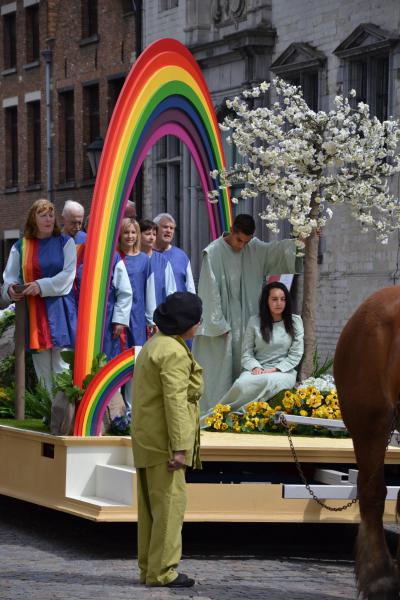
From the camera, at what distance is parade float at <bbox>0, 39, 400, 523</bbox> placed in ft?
28.4

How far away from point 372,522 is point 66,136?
29.4 meters

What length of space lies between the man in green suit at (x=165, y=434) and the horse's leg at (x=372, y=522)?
119cm

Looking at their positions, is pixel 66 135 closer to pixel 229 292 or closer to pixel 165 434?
pixel 229 292

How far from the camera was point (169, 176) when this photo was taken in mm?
29688

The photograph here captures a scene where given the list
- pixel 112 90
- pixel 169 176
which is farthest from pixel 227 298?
pixel 112 90

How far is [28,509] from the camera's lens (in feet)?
35.3

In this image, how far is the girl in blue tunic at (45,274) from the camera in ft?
35.5

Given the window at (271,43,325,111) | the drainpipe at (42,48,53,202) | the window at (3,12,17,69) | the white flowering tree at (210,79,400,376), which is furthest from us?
the window at (3,12,17,69)

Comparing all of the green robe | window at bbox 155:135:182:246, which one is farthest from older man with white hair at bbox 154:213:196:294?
window at bbox 155:135:182:246

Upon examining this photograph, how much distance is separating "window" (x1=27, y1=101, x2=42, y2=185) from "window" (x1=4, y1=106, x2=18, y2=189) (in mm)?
1032

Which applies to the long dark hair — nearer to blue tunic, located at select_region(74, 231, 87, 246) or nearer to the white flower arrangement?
the white flower arrangement

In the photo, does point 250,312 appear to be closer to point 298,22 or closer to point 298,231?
point 298,231

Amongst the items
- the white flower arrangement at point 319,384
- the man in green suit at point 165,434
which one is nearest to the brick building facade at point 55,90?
the white flower arrangement at point 319,384

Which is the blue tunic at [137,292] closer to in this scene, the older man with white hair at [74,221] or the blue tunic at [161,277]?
the blue tunic at [161,277]
